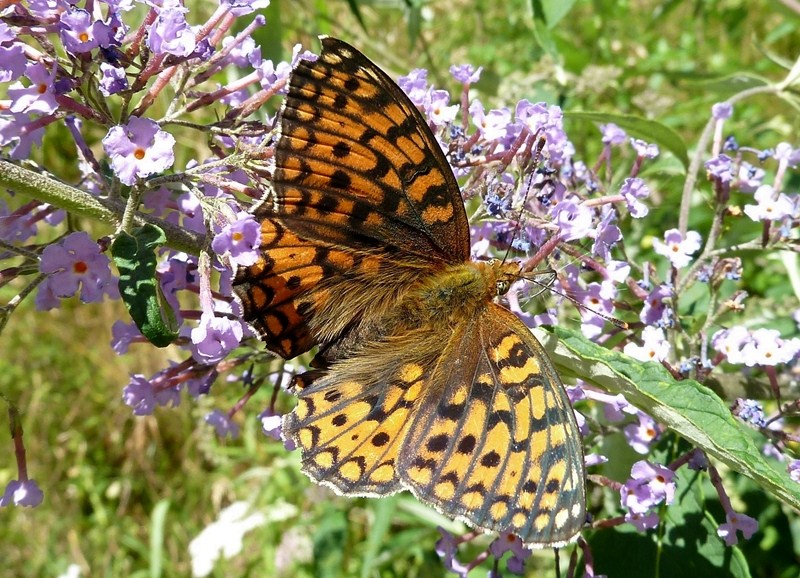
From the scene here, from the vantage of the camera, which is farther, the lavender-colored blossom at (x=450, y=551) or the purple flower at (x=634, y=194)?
the lavender-colored blossom at (x=450, y=551)

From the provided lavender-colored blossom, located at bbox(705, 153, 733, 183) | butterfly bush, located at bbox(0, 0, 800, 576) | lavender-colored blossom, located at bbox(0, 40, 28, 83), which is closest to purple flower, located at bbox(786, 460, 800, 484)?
butterfly bush, located at bbox(0, 0, 800, 576)

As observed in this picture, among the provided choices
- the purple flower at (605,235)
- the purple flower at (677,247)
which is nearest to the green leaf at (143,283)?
the purple flower at (605,235)

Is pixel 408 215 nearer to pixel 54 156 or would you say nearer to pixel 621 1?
pixel 621 1

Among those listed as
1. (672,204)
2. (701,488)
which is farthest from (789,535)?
(672,204)

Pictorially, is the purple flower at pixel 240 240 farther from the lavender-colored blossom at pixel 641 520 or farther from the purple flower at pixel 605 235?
the lavender-colored blossom at pixel 641 520

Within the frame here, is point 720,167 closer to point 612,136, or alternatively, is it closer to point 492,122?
Answer: point 612,136

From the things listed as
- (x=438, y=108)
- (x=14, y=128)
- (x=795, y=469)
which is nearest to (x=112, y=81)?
(x=14, y=128)
